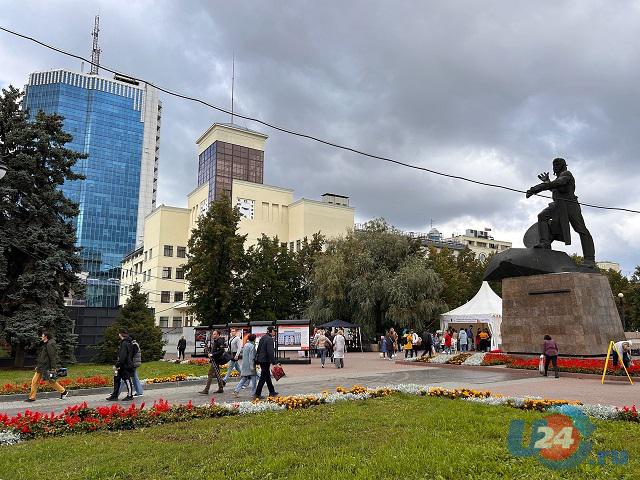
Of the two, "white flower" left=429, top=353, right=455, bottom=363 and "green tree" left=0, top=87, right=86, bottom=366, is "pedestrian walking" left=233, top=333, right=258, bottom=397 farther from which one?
"green tree" left=0, top=87, right=86, bottom=366

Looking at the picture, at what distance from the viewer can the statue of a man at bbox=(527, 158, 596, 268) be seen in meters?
19.9

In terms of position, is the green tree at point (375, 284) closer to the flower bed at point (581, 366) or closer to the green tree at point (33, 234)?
the flower bed at point (581, 366)

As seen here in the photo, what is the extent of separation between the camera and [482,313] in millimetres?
34688

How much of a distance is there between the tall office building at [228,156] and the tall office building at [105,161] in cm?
4733

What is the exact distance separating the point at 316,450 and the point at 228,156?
6624cm

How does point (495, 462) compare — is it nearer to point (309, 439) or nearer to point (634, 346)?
point (309, 439)

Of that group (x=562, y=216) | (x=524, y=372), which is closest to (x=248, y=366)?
(x=524, y=372)

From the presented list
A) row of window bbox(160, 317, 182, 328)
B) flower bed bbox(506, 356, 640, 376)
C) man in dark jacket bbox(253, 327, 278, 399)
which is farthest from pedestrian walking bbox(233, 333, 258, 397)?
row of window bbox(160, 317, 182, 328)

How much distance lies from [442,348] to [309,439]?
2767 centimetres

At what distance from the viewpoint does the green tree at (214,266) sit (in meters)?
38.4

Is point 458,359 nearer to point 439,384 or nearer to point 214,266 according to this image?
point 439,384

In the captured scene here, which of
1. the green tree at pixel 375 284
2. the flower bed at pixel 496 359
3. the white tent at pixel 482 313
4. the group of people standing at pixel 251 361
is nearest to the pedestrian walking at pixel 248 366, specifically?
the group of people standing at pixel 251 361

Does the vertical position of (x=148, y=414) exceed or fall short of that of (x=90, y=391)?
it exceeds it

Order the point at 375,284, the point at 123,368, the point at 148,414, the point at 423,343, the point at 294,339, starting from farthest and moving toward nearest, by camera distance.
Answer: the point at 375,284
the point at 423,343
the point at 294,339
the point at 123,368
the point at 148,414
